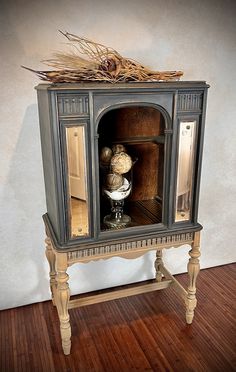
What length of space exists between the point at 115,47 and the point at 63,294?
1407 millimetres

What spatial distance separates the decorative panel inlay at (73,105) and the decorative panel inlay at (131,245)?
25.6 inches

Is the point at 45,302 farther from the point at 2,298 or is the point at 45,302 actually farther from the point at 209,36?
the point at 209,36

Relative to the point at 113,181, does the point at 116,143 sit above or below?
above

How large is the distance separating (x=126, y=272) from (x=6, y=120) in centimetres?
134

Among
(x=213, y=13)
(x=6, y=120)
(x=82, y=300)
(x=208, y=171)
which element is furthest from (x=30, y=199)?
(x=213, y=13)

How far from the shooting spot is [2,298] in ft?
7.03

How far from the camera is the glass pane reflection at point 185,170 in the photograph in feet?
5.28

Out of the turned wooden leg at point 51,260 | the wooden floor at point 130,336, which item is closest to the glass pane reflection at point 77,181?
the turned wooden leg at point 51,260

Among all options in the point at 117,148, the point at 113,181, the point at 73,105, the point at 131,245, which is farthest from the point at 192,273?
the point at 73,105

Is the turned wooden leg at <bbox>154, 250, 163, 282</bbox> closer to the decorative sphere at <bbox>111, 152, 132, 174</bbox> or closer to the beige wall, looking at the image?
the beige wall

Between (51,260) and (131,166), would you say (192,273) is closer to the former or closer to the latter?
(131,166)

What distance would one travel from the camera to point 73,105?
4.56 feet

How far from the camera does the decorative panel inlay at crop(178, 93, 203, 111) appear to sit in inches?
61.2

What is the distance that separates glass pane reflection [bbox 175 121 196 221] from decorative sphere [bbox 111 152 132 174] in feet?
0.85
